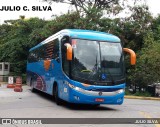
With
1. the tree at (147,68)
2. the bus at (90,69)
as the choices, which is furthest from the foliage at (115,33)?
the bus at (90,69)

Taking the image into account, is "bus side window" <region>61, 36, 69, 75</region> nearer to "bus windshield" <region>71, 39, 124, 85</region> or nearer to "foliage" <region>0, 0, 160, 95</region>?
"bus windshield" <region>71, 39, 124, 85</region>

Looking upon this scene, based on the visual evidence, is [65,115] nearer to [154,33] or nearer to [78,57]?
[78,57]

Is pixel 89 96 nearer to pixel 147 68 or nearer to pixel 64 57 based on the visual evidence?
pixel 64 57

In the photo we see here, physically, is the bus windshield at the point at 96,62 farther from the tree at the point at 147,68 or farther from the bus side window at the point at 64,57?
the tree at the point at 147,68

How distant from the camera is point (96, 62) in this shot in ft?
47.4

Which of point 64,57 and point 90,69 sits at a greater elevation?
point 64,57

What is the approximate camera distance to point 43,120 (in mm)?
11164

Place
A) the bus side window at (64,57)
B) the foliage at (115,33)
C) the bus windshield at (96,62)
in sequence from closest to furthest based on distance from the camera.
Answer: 1. the bus windshield at (96,62)
2. the bus side window at (64,57)
3. the foliage at (115,33)

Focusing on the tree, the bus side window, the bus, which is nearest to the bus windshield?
the bus

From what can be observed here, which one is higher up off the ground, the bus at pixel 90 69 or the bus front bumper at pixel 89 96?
the bus at pixel 90 69

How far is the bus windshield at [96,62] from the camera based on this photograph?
14.2m

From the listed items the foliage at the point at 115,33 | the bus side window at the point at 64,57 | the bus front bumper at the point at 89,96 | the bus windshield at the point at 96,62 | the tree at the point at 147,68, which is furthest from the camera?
the foliage at the point at 115,33

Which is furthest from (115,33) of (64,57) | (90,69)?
(90,69)

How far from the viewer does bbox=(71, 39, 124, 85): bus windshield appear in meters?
14.2
